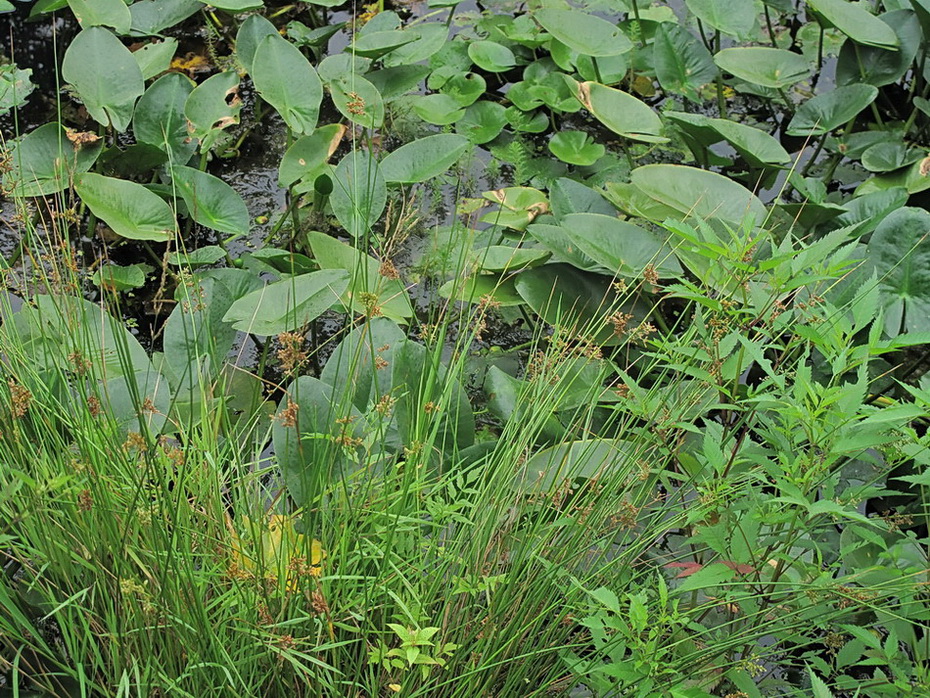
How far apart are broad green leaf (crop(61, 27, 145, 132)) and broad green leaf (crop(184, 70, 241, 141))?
11 cm

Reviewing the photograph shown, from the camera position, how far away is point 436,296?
6.48 feet

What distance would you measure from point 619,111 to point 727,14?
461 mm

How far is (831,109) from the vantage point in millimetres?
2197

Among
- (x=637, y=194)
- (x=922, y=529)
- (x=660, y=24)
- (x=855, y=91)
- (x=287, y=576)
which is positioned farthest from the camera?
(x=660, y=24)

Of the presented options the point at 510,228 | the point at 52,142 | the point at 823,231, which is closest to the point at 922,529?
the point at 823,231

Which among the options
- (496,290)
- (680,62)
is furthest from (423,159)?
(680,62)

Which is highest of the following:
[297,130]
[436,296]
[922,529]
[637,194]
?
[297,130]

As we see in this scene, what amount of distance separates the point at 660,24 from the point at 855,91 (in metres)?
0.49

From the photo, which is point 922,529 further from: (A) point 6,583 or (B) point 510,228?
(A) point 6,583

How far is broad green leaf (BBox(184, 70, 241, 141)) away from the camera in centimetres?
200

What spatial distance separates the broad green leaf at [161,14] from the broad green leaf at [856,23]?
145 centimetres

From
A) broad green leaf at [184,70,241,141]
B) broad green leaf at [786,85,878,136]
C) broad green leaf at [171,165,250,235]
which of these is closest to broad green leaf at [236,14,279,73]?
broad green leaf at [184,70,241,141]

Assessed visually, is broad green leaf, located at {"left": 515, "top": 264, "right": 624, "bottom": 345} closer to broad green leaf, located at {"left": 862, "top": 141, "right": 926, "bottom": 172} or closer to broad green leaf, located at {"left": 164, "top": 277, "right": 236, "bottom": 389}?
broad green leaf, located at {"left": 164, "top": 277, "right": 236, "bottom": 389}

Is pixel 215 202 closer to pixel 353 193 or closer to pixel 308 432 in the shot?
pixel 353 193
